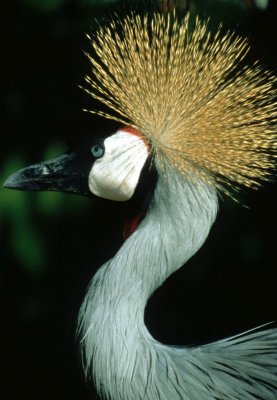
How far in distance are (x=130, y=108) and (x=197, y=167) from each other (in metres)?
0.19

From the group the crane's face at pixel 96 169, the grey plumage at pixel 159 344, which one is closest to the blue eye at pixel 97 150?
the crane's face at pixel 96 169

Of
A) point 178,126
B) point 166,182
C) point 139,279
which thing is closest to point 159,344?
point 139,279

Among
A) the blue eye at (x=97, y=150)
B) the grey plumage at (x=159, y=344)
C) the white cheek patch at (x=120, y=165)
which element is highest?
the blue eye at (x=97, y=150)

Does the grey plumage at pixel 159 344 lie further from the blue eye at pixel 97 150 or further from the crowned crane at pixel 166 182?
the blue eye at pixel 97 150

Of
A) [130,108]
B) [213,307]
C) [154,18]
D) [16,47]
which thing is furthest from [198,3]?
[213,307]

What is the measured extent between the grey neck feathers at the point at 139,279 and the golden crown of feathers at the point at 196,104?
0.06 metres

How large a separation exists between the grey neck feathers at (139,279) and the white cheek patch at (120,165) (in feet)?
0.19

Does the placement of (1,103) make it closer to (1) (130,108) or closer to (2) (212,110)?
(1) (130,108)

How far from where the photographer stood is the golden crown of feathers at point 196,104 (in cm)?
144

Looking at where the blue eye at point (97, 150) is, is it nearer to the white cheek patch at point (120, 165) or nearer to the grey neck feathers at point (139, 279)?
the white cheek patch at point (120, 165)

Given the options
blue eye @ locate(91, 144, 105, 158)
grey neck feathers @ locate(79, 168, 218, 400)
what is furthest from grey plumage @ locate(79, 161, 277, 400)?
blue eye @ locate(91, 144, 105, 158)

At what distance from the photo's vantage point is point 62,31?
188 centimetres

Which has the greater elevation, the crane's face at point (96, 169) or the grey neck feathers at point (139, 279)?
the crane's face at point (96, 169)

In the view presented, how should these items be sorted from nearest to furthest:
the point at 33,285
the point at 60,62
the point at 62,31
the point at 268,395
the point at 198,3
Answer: the point at 268,395, the point at 198,3, the point at 62,31, the point at 60,62, the point at 33,285
